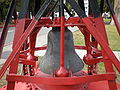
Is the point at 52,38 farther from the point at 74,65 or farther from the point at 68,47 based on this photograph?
the point at 74,65

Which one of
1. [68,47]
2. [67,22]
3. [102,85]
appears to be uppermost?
[67,22]

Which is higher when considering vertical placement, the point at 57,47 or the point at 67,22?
the point at 67,22

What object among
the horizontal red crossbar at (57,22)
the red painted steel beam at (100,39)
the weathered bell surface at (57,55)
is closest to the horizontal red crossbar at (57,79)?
the red painted steel beam at (100,39)

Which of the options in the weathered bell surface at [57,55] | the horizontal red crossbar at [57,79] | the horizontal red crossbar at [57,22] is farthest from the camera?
the weathered bell surface at [57,55]

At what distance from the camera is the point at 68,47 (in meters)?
2.82

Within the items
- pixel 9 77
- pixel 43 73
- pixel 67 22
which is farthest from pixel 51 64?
pixel 9 77

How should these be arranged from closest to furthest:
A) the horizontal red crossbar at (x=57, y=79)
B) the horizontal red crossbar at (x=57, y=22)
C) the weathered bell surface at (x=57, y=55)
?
the horizontal red crossbar at (x=57, y=79)
the horizontal red crossbar at (x=57, y=22)
the weathered bell surface at (x=57, y=55)

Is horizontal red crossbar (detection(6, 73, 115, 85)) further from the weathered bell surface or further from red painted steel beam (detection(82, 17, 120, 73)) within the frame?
the weathered bell surface

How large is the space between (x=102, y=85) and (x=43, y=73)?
3.14ft

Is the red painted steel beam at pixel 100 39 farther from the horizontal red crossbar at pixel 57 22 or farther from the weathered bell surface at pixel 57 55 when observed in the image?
the weathered bell surface at pixel 57 55

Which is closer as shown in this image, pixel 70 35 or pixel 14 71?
pixel 14 71

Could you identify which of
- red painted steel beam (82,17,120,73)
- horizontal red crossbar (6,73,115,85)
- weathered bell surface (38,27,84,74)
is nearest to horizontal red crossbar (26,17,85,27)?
red painted steel beam (82,17,120,73)

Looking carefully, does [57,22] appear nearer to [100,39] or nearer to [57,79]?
[100,39]

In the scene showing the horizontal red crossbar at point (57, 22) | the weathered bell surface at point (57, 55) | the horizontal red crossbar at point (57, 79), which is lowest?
the horizontal red crossbar at point (57, 79)
